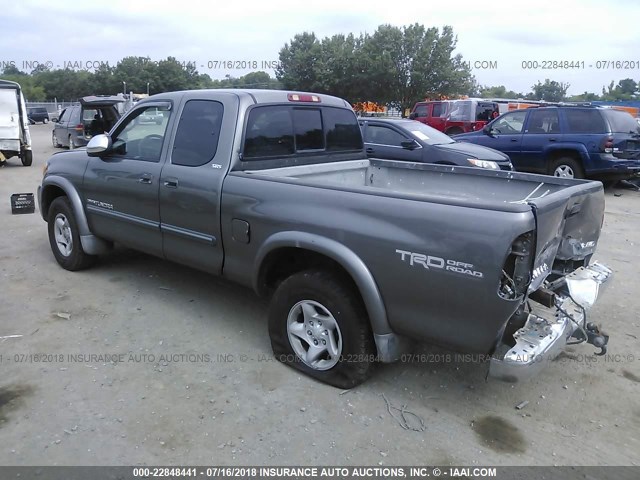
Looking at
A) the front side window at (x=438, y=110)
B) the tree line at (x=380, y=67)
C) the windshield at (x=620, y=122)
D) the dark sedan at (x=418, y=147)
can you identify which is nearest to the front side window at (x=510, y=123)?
the windshield at (x=620, y=122)

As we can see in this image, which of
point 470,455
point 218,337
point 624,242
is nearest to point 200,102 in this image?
point 218,337

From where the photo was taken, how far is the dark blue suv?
1029 cm

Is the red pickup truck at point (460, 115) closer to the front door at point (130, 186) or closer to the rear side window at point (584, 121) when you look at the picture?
the rear side window at point (584, 121)

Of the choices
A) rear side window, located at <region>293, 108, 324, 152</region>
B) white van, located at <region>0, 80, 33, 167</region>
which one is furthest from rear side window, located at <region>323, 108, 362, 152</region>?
white van, located at <region>0, 80, 33, 167</region>

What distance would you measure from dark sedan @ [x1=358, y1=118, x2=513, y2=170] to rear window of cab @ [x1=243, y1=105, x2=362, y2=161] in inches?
181

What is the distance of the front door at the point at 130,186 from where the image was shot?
14.3 feet

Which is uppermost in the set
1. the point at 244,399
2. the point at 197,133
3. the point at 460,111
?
the point at 460,111

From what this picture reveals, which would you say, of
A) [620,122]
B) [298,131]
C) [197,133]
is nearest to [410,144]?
[620,122]

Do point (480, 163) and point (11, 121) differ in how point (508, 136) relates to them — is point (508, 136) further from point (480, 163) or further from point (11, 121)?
point (11, 121)

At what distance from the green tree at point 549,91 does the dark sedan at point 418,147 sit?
44951 millimetres

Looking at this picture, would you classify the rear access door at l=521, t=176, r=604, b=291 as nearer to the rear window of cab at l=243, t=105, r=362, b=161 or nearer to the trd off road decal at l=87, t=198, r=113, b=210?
the rear window of cab at l=243, t=105, r=362, b=161

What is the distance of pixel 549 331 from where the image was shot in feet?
9.30

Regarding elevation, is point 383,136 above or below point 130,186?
above

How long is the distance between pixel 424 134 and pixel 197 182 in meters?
6.78
